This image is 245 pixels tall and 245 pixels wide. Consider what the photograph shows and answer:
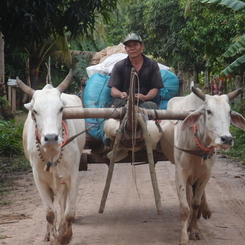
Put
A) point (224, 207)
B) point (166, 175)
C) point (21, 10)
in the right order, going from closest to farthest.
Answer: point (224, 207)
point (21, 10)
point (166, 175)

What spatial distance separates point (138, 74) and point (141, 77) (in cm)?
5

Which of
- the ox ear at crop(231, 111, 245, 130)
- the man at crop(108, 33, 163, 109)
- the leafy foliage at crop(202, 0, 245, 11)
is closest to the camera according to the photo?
the ox ear at crop(231, 111, 245, 130)

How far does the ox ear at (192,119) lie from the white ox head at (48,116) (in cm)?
117

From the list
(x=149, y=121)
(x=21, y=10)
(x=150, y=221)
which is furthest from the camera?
(x=21, y=10)

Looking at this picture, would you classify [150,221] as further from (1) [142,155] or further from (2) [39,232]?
(2) [39,232]

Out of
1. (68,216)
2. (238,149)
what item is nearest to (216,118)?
(68,216)

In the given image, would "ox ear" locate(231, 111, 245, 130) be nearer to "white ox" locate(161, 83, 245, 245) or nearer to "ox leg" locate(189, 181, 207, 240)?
"white ox" locate(161, 83, 245, 245)

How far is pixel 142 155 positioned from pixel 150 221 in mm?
777

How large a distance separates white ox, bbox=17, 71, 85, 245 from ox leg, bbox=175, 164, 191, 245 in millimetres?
1038

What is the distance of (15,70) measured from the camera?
Answer: 78.1 feet

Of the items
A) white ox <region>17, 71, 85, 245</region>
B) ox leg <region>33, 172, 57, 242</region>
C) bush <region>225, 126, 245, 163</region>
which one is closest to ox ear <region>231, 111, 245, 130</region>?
white ox <region>17, 71, 85, 245</region>

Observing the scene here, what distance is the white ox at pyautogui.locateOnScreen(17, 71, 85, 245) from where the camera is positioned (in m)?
4.95

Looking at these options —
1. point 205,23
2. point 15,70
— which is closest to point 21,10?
point 205,23

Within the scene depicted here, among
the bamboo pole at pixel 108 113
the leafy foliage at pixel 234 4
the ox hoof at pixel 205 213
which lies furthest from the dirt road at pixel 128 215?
the leafy foliage at pixel 234 4
